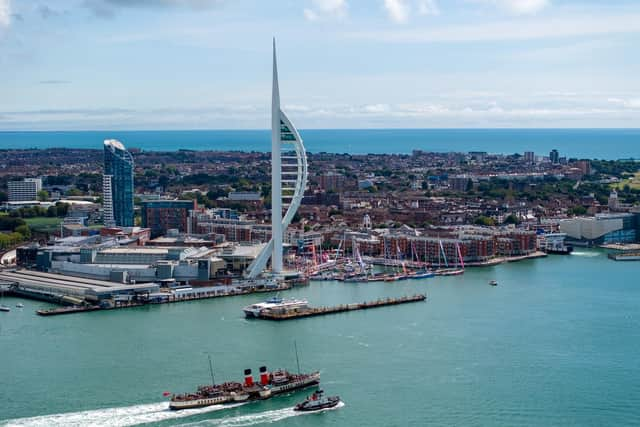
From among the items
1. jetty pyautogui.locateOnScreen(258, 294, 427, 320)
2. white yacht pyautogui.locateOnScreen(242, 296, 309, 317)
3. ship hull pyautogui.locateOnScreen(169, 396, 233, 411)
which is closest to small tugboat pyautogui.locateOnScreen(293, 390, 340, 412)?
ship hull pyautogui.locateOnScreen(169, 396, 233, 411)

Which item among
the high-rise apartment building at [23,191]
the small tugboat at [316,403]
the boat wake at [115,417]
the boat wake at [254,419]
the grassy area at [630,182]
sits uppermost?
the grassy area at [630,182]

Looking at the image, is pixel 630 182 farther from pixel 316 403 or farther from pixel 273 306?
pixel 316 403

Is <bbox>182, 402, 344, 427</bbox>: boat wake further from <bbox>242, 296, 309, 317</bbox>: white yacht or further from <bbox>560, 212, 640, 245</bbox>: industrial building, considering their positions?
<bbox>560, 212, 640, 245</bbox>: industrial building

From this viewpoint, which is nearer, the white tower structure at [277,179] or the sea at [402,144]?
the white tower structure at [277,179]

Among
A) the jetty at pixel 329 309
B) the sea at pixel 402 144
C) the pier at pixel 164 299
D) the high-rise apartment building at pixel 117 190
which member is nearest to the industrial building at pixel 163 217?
the high-rise apartment building at pixel 117 190

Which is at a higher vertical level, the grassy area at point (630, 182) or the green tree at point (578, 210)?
the grassy area at point (630, 182)

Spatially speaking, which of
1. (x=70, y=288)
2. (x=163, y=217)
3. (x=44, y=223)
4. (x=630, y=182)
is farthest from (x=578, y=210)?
(x=70, y=288)

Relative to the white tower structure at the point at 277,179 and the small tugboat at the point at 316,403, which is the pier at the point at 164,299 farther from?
the small tugboat at the point at 316,403
